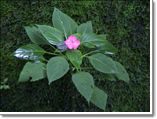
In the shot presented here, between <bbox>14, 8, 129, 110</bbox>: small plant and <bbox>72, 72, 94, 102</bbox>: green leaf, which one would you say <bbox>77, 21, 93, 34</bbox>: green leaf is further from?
<bbox>72, 72, 94, 102</bbox>: green leaf

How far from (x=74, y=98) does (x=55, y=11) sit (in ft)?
1.12

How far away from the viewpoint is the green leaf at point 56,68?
136 cm

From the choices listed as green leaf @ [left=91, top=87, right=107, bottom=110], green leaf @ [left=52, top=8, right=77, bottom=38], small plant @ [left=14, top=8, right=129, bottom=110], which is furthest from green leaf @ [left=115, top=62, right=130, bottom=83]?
green leaf @ [left=52, top=8, right=77, bottom=38]

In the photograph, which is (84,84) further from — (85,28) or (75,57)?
(85,28)

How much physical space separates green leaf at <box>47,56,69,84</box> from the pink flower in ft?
0.20

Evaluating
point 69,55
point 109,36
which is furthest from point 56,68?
point 109,36

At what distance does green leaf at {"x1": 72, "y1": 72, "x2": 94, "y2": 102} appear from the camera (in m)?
1.34

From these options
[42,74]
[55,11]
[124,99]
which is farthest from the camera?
[124,99]

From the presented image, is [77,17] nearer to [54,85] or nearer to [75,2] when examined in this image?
[75,2]

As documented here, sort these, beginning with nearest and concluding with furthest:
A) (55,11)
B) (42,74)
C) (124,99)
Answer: (42,74), (55,11), (124,99)

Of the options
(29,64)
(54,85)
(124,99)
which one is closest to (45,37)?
(29,64)

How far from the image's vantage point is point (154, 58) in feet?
5.17

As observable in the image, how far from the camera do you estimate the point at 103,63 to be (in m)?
1.42

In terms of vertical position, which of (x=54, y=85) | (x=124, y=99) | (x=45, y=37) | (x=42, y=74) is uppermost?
(x=45, y=37)
